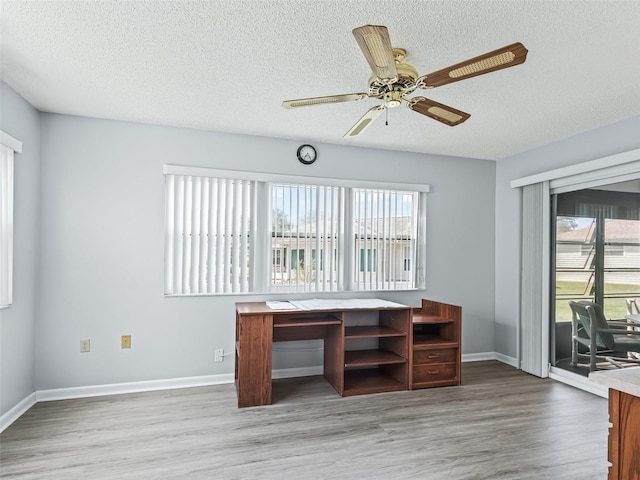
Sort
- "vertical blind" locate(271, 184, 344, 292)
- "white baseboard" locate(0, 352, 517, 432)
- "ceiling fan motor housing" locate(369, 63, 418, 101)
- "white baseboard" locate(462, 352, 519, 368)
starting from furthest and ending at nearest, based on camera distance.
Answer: "white baseboard" locate(462, 352, 519, 368), "vertical blind" locate(271, 184, 344, 292), "white baseboard" locate(0, 352, 517, 432), "ceiling fan motor housing" locate(369, 63, 418, 101)

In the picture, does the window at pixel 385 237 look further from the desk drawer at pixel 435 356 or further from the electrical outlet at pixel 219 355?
the electrical outlet at pixel 219 355

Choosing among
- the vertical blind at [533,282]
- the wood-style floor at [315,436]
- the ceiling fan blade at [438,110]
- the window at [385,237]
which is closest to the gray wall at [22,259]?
the wood-style floor at [315,436]

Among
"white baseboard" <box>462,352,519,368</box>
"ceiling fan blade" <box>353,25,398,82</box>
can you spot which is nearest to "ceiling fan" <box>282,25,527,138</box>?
"ceiling fan blade" <box>353,25,398,82</box>

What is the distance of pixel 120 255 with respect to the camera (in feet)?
11.3

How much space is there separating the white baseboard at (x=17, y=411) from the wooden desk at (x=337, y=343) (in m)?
1.59

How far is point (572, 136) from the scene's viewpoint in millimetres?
3750

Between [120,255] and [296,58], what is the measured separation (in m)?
2.33

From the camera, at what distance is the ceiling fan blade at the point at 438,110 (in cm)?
225

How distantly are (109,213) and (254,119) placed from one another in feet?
5.00

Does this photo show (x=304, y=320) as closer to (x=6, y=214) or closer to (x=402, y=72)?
(x=402, y=72)

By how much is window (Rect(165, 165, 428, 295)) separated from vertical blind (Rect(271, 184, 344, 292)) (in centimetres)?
1

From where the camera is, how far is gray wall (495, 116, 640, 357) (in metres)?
3.77

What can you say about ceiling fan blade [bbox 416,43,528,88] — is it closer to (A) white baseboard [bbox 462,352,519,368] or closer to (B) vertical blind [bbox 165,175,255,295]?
(B) vertical blind [bbox 165,175,255,295]

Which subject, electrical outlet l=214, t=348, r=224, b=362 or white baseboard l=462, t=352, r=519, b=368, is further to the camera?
white baseboard l=462, t=352, r=519, b=368
